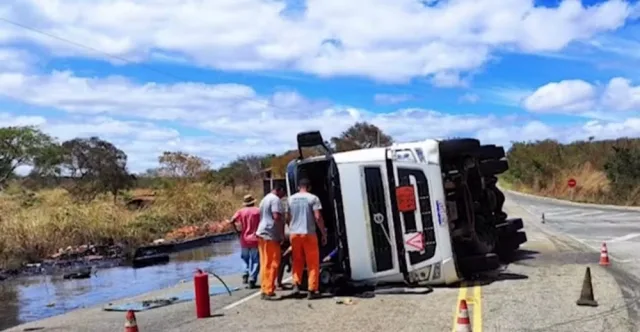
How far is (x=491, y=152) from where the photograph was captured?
16.7m

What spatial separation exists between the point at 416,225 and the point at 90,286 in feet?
36.2

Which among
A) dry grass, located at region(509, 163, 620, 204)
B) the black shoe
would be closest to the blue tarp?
the black shoe

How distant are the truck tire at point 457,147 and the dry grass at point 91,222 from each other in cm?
1666

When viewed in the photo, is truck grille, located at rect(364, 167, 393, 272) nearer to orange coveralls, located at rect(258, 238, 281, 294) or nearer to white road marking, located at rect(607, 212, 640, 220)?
orange coveralls, located at rect(258, 238, 281, 294)

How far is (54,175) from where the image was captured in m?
62.2

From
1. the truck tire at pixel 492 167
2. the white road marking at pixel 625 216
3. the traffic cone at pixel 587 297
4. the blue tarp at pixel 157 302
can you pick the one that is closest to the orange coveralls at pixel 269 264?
the blue tarp at pixel 157 302

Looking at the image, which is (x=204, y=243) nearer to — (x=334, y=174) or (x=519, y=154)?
(x=334, y=174)

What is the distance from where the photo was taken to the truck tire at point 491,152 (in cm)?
1622

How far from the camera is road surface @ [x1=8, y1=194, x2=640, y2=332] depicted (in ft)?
32.6

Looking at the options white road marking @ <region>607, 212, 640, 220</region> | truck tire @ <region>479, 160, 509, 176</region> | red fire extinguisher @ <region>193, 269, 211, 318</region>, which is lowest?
white road marking @ <region>607, 212, 640, 220</region>

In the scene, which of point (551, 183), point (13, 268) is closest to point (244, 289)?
point (13, 268)

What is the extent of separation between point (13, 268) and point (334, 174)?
15.5 meters

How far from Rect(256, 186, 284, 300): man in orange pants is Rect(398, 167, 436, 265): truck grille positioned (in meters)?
2.06

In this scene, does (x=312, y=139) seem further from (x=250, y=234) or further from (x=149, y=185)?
(x=149, y=185)
